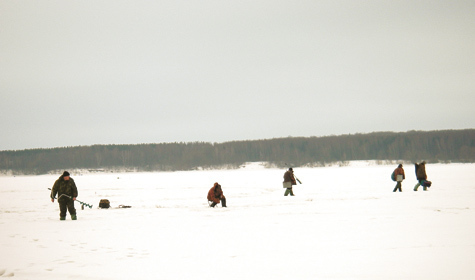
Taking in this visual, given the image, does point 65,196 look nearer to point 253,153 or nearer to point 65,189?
point 65,189

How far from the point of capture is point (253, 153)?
463 feet

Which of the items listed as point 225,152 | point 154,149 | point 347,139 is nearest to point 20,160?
point 154,149

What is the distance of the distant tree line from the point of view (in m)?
123

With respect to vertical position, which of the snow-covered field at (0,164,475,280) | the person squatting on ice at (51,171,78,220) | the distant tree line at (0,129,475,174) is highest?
the distant tree line at (0,129,475,174)

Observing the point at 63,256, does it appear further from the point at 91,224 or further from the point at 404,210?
the point at 404,210

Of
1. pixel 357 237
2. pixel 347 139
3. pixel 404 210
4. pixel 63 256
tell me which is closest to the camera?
pixel 63 256

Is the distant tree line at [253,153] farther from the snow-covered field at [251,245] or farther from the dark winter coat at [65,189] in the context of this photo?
the snow-covered field at [251,245]

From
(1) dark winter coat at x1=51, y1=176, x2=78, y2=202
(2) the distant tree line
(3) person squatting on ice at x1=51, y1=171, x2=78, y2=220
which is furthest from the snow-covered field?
(2) the distant tree line

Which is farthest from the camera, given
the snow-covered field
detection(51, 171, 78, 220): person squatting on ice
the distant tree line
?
the distant tree line

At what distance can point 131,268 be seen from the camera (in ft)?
24.1

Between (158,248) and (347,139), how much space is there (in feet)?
443

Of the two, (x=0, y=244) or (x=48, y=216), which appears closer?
(x=0, y=244)

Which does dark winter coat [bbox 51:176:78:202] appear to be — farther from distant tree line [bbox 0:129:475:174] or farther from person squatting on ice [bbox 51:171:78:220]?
distant tree line [bbox 0:129:475:174]

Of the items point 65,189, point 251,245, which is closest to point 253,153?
point 65,189
